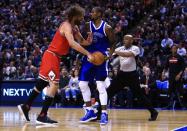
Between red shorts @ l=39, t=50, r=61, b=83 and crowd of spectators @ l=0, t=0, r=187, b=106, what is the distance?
7958mm

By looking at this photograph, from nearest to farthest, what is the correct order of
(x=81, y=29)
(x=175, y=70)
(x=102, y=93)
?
(x=102, y=93) < (x=175, y=70) < (x=81, y=29)

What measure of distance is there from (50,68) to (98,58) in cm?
85

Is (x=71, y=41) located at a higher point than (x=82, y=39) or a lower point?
lower

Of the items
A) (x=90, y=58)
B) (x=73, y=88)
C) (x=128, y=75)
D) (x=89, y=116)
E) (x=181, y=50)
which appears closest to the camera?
(x=90, y=58)

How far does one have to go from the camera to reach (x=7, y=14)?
2648 centimetres

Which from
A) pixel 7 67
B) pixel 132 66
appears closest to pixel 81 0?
pixel 7 67

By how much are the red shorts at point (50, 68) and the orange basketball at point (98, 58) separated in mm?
653

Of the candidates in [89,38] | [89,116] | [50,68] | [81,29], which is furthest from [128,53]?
[81,29]

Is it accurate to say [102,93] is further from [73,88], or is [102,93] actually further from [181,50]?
[181,50]

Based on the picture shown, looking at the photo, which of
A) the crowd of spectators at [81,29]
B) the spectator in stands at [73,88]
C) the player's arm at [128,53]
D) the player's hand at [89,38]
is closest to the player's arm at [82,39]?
the player's hand at [89,38]

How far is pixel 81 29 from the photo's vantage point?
20375 millimetres

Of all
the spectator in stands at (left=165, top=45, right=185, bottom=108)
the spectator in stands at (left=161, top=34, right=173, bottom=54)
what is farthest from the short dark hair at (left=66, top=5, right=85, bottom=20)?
the spectator in stands at (left=161, top=34, right=173, bottom=54)

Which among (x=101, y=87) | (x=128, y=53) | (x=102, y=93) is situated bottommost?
(x=102, y=93)

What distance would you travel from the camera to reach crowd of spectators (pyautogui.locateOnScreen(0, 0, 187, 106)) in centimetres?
1919
